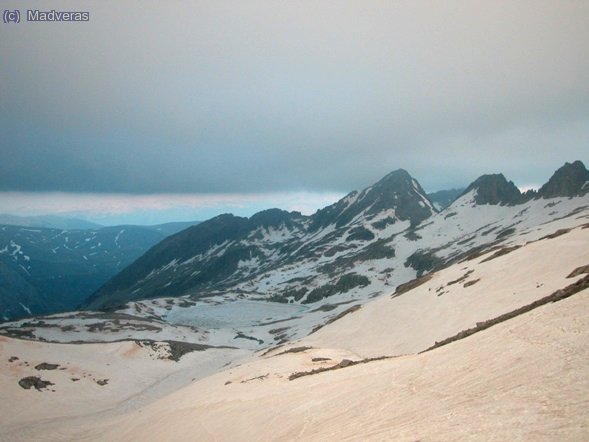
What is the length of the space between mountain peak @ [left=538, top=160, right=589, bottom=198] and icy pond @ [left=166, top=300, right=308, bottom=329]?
144865mm

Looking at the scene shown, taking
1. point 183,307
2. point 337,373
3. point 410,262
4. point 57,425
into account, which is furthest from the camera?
point 410,262

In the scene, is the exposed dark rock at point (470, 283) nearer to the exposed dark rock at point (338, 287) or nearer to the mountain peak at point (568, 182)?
the exposed dark rock at point (338, 287)

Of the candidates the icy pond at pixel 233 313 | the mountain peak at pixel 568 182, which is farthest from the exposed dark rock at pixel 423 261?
the mountain peak at pixel 568 182

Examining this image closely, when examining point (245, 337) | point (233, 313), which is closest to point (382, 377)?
point (245, 337)

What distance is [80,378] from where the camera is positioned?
48.3m

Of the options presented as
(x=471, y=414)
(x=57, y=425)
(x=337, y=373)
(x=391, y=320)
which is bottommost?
(x=57, y=425)

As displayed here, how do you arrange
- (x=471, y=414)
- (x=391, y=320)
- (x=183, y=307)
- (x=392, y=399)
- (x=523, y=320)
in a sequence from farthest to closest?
(x=183, y=307) < (x=391, y=320) < (x=523, y=320) < (x=392, y=399) < (x=471, y=414)

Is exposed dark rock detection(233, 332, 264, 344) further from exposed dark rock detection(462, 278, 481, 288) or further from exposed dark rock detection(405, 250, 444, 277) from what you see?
exposed dark rock detection(405, 250, 444, 277)

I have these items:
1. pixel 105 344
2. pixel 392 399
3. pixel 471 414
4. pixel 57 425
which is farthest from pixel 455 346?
pixel 105 344

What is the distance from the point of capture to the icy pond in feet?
436

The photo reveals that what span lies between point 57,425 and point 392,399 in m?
36.7

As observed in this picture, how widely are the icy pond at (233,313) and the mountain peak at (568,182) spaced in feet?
475

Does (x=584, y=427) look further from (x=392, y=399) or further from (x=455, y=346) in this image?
(x=455, y=346)

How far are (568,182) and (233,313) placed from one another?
180 metres
